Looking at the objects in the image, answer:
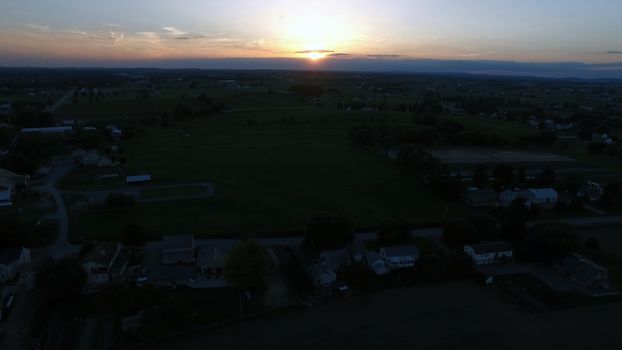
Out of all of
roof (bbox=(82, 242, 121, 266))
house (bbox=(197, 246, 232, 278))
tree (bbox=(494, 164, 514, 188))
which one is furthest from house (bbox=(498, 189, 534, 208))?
roof (bbox=(82, 242, 121, 266))

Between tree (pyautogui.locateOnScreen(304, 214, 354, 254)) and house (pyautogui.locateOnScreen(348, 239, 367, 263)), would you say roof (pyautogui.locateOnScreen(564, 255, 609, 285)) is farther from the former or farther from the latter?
tree (pyautogui.locateOnScreen(304, 214, 354, 254))

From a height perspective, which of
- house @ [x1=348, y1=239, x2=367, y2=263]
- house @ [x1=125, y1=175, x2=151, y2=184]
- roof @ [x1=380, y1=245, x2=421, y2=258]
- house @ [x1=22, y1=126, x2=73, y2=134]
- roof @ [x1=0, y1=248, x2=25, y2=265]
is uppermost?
house @ [x1=22, y1=126, x2=73, y2=134]

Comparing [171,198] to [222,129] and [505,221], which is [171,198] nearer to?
[505,221]

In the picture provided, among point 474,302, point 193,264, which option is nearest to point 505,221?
point 474,302

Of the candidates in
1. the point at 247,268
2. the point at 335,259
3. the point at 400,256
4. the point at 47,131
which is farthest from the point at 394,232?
the point at 47,131

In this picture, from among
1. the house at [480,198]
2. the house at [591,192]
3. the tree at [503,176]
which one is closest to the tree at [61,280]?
the house at [480,198]

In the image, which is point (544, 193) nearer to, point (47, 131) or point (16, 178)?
point (16, 178)

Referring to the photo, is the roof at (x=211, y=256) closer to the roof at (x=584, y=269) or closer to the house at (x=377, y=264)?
the house at (x=377, y=264)
